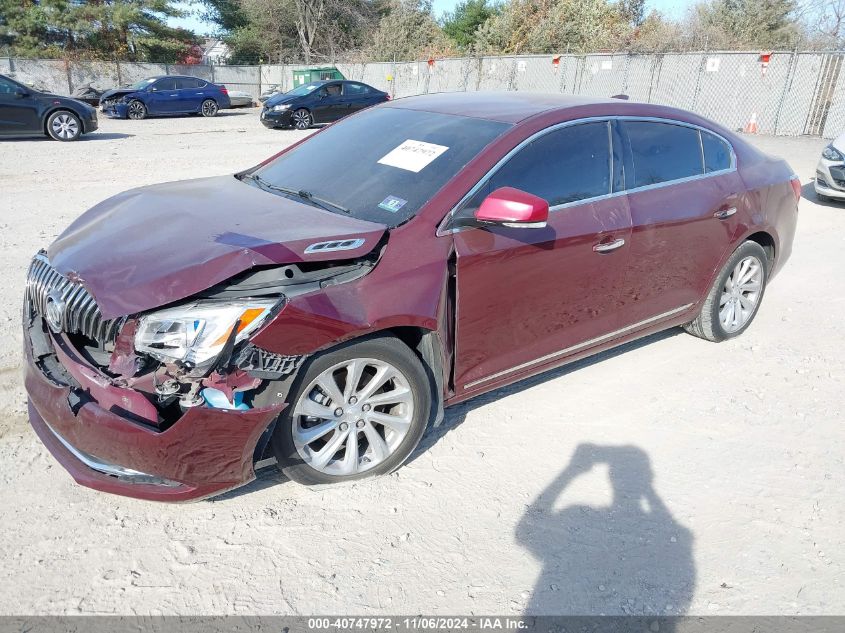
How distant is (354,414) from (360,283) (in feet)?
2.02

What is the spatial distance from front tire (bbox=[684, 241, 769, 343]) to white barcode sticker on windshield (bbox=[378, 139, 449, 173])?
7.79ft

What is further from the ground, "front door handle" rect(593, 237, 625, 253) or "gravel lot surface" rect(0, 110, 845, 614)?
"front door handle" rect(593, 237, 625, 253)

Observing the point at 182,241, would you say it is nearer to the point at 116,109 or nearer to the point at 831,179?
the point at 831,179

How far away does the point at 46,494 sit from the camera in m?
2.96

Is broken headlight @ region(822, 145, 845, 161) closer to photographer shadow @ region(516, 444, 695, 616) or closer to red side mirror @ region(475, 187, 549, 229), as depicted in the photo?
photographer shadow @ region(516, 444, 695, 616)

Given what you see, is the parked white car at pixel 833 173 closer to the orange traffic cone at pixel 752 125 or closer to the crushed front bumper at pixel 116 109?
the orange traffic cone at pixel 752 125

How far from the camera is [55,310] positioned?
286 centimetres

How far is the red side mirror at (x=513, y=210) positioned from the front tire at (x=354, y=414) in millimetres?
731

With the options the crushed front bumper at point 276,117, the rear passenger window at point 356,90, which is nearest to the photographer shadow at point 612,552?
the crushed front bumper at point 276,117

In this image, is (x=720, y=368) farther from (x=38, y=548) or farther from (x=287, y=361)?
(x=38, y=548)

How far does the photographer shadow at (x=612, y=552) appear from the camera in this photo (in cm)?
254

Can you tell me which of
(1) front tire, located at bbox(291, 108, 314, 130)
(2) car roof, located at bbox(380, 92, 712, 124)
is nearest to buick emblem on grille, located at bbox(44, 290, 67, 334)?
(2) car roof, located at bbox(380, 92, 712, 124)

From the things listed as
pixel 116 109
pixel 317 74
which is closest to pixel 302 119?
pixel 116 109

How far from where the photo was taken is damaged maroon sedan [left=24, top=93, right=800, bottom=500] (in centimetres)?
257
